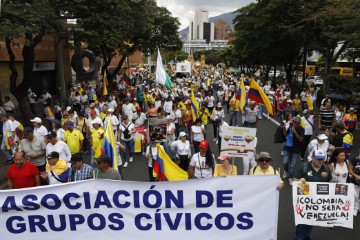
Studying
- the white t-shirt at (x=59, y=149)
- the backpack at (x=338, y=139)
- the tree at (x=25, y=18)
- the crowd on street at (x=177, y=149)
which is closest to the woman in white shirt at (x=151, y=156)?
the crowd on street at (x=177, y=149)

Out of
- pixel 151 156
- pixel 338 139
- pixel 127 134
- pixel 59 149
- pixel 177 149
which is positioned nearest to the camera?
pixel 59 149

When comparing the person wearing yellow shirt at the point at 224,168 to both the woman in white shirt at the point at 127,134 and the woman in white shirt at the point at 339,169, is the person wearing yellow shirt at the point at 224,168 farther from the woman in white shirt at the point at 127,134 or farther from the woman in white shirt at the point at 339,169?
the woman in white shirt at the point at 127,134

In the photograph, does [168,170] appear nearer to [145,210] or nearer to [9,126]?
[145,210]

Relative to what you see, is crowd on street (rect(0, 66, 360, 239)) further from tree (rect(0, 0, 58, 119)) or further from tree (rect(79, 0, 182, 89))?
tree (rect(79, 0, 182, 89))

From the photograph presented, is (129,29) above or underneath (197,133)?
above

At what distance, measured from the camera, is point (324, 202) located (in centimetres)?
502

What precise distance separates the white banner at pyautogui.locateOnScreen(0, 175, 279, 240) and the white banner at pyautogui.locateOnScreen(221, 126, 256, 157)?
2257mm

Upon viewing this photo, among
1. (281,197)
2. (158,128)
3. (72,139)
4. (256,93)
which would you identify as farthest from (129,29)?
(281,197)

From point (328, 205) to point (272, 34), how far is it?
23233 millimetres

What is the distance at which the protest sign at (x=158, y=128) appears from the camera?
8188 millimetres

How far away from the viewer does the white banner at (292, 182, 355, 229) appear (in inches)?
197

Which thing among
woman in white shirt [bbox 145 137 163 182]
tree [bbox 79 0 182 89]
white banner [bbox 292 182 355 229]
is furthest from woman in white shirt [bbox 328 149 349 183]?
tree [bbox 79 0 182 89]

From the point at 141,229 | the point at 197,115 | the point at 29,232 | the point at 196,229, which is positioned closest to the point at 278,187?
the point at 196,229

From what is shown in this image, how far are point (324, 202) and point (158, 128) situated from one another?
4.66 metres
